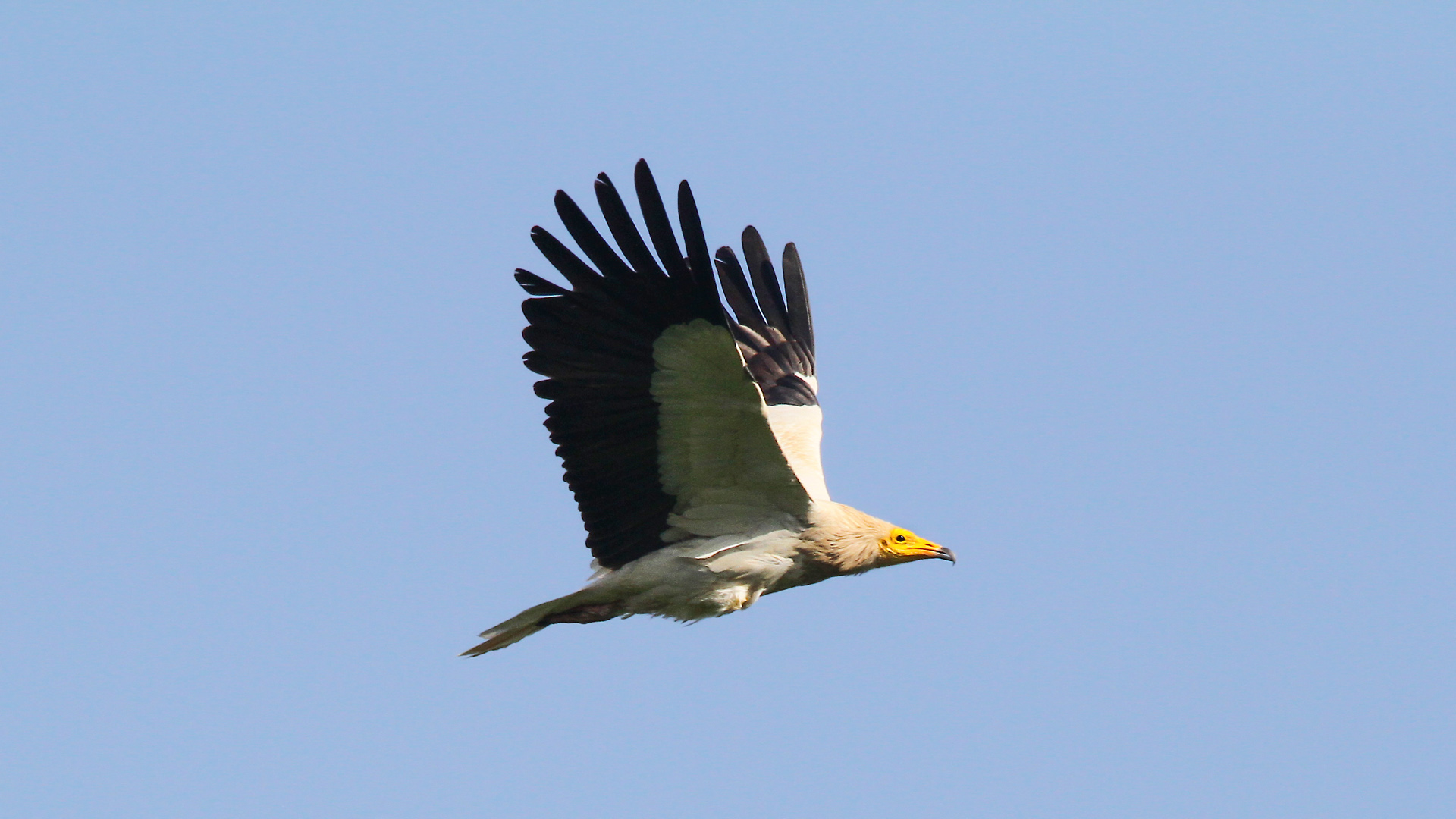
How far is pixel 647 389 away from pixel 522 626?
1673 millimetres

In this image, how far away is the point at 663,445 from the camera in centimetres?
743

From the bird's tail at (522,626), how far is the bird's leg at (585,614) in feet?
0.12

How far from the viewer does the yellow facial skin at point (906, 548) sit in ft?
27.1

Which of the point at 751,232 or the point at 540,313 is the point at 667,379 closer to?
the point at 540,313

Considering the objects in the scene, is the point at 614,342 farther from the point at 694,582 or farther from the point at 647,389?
the point at 694,582

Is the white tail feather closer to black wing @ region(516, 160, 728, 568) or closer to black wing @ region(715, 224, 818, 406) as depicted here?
black wing @ region(516, 160, 728, 568)

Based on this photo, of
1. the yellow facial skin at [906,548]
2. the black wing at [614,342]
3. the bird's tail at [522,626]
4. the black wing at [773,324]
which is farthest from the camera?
the black wing at [773,324]

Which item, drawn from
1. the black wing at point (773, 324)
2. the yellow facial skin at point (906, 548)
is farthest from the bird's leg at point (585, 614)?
the black wing at point (773, 324)

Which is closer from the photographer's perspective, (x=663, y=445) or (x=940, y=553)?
(x=663, y=445)

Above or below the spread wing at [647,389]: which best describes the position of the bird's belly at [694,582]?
below

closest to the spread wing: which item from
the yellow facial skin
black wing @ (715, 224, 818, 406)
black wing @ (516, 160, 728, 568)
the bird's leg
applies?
black wing @ (516, 160, 728, 568)

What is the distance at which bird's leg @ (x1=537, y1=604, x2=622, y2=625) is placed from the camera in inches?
307

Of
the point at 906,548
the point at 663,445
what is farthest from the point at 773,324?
the point at 663,445

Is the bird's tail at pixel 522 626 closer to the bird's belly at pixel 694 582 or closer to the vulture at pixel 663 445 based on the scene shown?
the vulture at pixel 663 445
